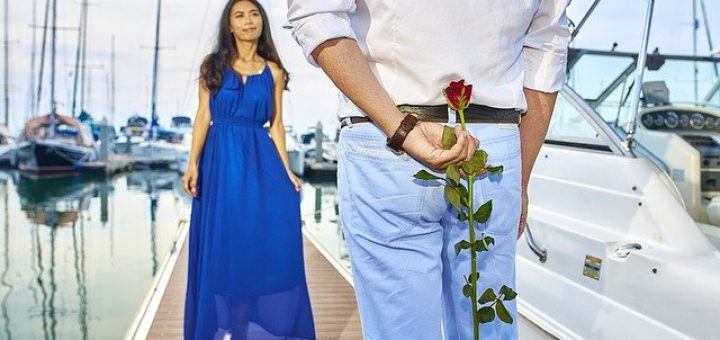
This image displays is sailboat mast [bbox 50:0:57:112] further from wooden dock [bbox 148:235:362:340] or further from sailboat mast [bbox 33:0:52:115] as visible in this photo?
wooden dock [bbox 148:235:362:340]

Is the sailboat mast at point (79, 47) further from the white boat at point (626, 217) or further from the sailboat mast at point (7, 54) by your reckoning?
the white boat at point (626, 217)

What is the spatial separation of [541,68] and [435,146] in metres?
0.37

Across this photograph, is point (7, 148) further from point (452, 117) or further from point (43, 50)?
point (452, 117)

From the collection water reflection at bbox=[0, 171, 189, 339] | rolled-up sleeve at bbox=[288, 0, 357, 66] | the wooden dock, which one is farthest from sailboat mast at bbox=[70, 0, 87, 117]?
rolled-up sleeve at bbox=[288, 0, 357, 66]

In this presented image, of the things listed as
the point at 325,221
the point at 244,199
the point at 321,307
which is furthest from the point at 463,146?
the point at 325,221

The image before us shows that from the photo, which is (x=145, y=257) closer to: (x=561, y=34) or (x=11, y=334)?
(x=11, y=334)

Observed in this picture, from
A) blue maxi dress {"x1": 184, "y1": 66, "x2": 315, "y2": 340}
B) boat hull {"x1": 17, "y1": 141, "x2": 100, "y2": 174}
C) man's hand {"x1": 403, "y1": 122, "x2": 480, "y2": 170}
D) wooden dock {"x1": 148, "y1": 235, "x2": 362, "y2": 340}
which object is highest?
man's hand {"x1": 403, "y1": 122, "x2": 480, "y2": 170}

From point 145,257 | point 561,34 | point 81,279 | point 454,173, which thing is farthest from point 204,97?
point 145,257

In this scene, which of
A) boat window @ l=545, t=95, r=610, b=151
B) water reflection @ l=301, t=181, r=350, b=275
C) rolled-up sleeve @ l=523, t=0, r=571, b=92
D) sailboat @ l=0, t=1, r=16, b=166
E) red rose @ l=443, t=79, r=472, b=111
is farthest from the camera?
sailboat @ l=0, t=1, r=16, b=166

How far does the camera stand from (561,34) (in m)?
1.50

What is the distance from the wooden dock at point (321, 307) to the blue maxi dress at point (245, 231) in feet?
0.98

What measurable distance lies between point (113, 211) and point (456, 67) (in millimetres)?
19538

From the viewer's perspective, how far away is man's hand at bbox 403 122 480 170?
3.93ft

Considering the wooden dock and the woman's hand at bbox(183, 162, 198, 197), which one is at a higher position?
the woman's hand at bbox(183, 162, 198, 197)
